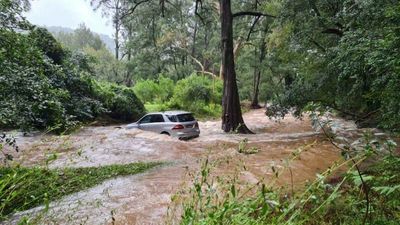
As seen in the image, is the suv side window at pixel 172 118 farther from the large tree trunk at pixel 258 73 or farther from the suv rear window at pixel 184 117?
the large tree trunk at pixel 258 73

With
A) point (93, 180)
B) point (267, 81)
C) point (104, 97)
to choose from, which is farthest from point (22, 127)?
point (267, 81)

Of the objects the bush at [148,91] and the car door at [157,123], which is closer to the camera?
the car door at [157,123]

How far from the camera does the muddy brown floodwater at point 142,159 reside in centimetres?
440

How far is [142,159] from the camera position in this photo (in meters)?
12.8

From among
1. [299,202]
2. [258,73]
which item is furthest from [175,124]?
[258,73]

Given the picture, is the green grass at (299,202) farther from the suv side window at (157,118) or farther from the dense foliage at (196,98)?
the dense foliage at (196,98)

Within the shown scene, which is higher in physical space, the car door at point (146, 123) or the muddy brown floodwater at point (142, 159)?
the car door at point (146, 123)

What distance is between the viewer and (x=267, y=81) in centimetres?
3812

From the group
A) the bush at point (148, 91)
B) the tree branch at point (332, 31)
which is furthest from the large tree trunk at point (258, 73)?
the tree branch at point (332, 31)

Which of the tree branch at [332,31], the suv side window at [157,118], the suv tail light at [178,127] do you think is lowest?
the suv tail light at [178,127]

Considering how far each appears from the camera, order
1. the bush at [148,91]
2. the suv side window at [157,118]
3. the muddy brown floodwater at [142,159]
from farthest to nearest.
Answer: the bush at [148,91] → the suv side window at [157,118] → the muddy brown floodwater at [142,159]

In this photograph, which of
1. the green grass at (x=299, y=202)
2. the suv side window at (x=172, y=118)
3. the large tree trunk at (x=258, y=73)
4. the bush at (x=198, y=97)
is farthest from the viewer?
the large tree trunk at (x=258, y=73)

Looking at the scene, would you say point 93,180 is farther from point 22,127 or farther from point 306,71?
point 306,71

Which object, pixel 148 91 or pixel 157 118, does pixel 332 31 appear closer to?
pixel 157 118
